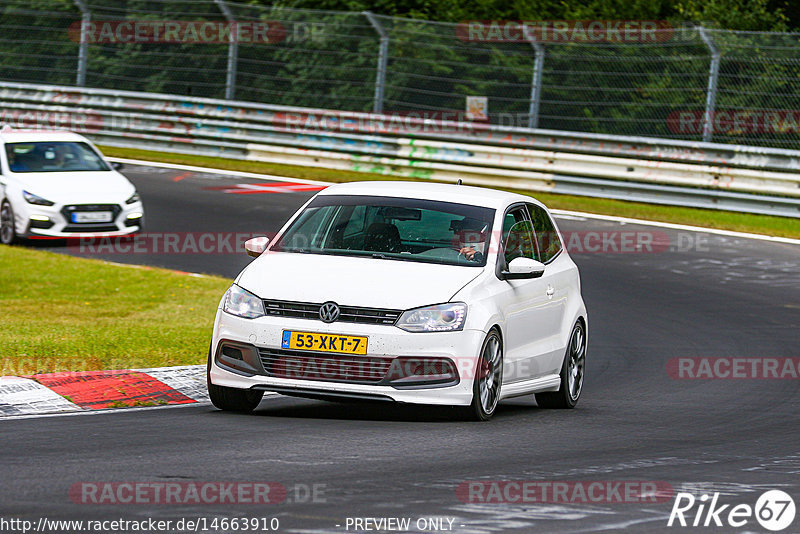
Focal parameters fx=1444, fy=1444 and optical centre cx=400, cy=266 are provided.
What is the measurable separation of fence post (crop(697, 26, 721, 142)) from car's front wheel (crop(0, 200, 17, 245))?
36.2 ft

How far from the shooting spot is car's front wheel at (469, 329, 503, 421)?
9.21 meters

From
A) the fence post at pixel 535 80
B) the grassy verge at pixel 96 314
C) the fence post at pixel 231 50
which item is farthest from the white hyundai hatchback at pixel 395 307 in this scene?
the fence post at pixel 231 50

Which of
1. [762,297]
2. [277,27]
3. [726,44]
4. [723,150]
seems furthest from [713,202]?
[277,27]

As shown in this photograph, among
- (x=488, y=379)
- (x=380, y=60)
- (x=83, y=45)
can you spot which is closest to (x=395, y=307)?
(x=488, y=379)

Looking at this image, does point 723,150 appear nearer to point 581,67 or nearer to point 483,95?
point 581,67

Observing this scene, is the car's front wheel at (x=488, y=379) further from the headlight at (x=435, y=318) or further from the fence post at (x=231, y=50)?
the fence post at (x=231, y=50)

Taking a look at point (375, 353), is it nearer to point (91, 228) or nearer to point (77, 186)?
point (91, 228)

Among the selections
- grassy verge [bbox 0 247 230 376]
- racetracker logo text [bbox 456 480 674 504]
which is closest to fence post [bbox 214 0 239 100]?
grassy verge [bbox 0 247 230 376]

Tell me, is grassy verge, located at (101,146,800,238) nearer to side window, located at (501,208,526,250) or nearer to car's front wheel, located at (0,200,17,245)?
car's front wheel, located at (0,200,17,245)

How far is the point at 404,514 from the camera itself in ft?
21.0

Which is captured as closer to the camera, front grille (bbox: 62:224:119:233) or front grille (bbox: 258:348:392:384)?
front grille (bbox: 258:348:392:384)

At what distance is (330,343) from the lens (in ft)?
29.1

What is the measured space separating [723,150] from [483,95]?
506cm

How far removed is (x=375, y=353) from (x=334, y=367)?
27cm
